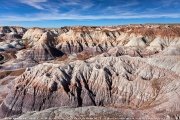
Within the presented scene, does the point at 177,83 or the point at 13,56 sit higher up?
the point at 177,83

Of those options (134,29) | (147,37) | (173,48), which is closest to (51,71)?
(173,48)

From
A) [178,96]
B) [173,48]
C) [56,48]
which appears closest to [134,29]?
[56,48]

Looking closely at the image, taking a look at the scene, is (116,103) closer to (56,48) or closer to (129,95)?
(129,95)

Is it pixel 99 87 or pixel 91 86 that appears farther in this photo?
pixel 91 86

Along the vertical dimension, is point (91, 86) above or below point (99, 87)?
below

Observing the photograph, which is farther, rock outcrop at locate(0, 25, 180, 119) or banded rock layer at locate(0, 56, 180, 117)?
banded rock layer at locate(0, 56, 180, 117)

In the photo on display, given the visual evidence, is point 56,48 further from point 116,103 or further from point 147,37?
point 116,103

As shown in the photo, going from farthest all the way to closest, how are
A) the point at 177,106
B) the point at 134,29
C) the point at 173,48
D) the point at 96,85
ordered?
1. the point at 134,29
2. the point at 173,48
3. the point at 96,85
4. the point at 177,106

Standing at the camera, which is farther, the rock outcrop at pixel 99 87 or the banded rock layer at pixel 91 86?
the banded rock layer at pixel 91 86

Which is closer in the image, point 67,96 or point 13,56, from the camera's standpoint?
point 67,96

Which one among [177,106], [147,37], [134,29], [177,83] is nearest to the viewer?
[177,106]
